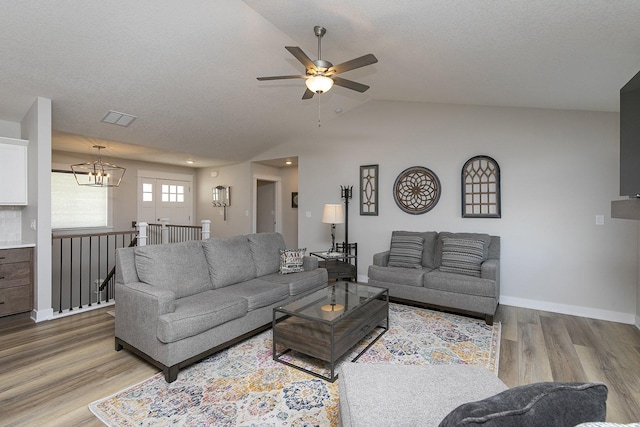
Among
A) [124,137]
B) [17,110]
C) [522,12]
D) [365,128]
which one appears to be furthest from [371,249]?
[17,110]

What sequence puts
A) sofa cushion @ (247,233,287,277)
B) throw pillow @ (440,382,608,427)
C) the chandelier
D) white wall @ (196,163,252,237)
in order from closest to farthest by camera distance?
throw pillow @ (440,382,608,427) → sofa cushion @ (247,233,287,277) → the chandelier → white wall @ (196,163,252,237)

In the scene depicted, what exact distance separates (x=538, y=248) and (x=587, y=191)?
0.86 m

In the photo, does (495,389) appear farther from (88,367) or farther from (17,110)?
(17,110)

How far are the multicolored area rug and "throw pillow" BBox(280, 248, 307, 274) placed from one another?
0.89 m

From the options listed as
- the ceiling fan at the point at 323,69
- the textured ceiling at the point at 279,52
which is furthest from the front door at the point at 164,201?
the ceiling fan at the point at 323,69

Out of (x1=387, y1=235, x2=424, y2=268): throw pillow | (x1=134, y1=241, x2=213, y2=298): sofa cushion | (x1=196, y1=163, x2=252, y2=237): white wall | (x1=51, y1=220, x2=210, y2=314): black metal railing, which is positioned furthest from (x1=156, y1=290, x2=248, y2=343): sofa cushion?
(x1=196, y1=163, x2=252, y2=237): white wall

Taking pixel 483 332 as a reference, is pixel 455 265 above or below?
above

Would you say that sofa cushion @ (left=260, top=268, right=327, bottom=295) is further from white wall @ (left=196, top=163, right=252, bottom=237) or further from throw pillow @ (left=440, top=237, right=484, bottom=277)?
white wall @ (left=196, top=163, right=252, bottom=237)

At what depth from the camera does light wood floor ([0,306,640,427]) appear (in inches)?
80.5

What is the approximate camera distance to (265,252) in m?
3.96

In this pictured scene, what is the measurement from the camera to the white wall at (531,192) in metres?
3.67

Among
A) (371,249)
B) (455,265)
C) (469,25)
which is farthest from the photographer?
(371,249)

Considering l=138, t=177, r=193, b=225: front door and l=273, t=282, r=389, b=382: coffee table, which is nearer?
l=273, t=282, r=389, b=382: coffee table

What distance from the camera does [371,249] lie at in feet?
17.7
